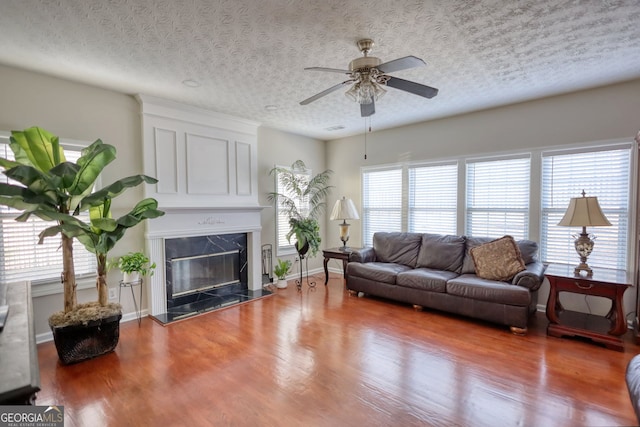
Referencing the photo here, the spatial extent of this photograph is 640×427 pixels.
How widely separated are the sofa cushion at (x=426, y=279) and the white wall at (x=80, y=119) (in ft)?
11.3

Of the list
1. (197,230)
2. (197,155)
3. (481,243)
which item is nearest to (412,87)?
(481,243)

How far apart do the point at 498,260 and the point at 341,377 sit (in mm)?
2479

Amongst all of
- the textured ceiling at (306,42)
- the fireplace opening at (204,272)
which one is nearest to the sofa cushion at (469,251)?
the textured ceiling at (306,42)

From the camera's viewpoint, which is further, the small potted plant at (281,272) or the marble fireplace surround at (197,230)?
the small potted plant at (281,272)

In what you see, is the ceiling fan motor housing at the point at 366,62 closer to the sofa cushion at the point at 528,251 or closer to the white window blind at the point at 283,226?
the sofa cushion at the point at 528,251

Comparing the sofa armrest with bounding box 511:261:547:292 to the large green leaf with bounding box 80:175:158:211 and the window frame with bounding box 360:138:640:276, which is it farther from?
the large green leaf with bounding box 80:175:158:211

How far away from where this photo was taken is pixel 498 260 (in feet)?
12.3

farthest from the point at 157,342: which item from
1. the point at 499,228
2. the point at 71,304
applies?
the point at 499,228

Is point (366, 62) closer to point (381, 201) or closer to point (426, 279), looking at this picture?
point (426, 279)

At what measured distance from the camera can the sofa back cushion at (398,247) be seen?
479 cm

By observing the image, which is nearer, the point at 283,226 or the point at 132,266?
the point at 132,266

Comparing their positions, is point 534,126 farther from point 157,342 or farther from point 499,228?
point 157,342

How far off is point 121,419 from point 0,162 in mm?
2156

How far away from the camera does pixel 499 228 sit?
14.4ft
